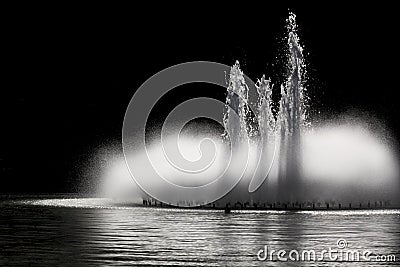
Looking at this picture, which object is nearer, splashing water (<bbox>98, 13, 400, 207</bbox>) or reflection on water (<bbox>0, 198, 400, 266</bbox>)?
reflection on water (<bbox>0, 198, 400, 266</bbox>)

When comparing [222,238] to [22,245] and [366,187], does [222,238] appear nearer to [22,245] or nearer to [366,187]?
[22,245]

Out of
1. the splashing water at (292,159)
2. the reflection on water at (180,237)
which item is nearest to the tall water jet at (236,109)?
the splashing water at (292,159)

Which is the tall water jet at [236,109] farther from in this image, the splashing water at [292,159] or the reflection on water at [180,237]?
the reflection on water at [180,237]

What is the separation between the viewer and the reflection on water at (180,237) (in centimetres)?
2641

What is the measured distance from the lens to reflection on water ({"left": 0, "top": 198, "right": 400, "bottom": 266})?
26406 mm

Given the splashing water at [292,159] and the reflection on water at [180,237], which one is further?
the splashing water at [292,159]

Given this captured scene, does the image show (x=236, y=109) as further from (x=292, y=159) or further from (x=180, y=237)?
(x=180, y=237)

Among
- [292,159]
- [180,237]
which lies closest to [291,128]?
[292,159]

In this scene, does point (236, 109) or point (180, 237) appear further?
point (236, 109)

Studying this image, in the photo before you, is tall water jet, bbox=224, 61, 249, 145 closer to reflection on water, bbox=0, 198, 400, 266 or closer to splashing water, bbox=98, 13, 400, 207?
splashing water, bbox=98, 13, 400, 207

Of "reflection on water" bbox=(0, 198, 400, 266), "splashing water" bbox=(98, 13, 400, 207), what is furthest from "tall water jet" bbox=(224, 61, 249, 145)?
"reflection on water" bbox=(0, 198, 400, 266)

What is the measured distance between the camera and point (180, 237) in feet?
112

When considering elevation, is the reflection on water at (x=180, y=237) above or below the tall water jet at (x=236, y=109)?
below

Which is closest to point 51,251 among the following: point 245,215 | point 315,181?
point 245,215
